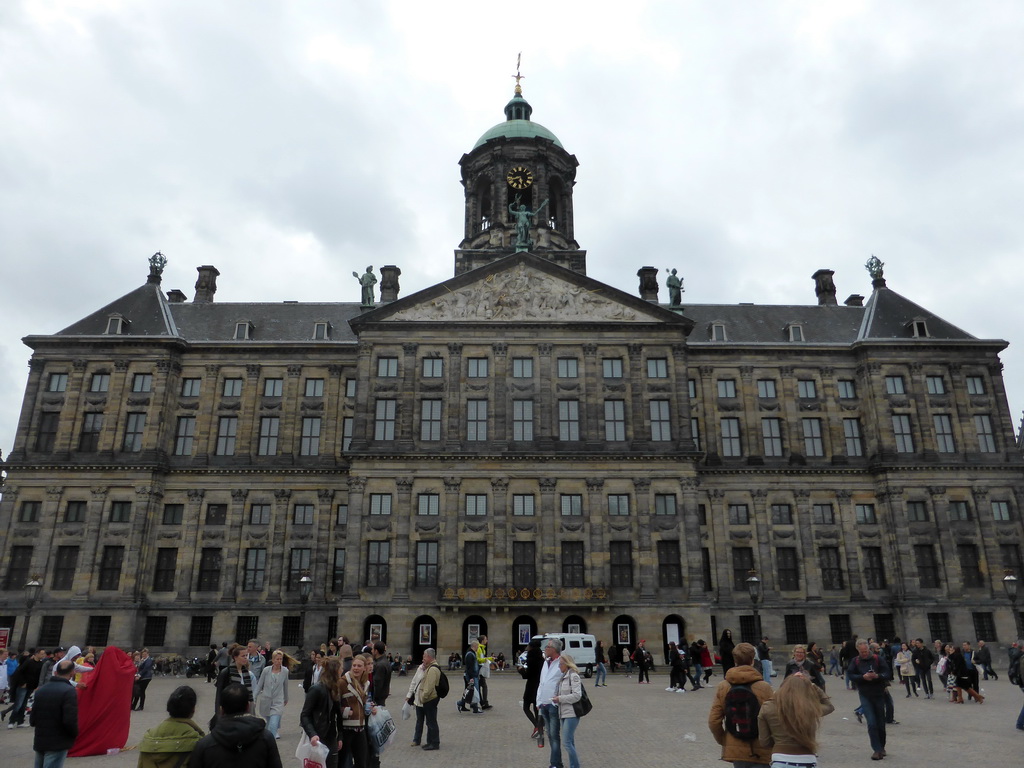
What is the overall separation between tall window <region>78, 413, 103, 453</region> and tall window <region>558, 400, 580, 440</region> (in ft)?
97.6

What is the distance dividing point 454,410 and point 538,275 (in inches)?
404

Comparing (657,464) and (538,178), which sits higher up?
(538,178)

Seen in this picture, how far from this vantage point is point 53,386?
49.5 metres

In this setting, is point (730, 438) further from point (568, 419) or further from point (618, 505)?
point (568, 419)

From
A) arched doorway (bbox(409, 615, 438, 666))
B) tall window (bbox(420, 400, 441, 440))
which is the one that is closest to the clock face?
tall window (bbox(420, 400, 441, 440))

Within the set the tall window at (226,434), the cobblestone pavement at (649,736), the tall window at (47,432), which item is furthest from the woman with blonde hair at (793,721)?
the tall window at (47,432)

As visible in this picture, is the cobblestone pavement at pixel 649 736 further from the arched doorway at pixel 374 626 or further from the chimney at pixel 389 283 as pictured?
the chimney at pixel 389 283

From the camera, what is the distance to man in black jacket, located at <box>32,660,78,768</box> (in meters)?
10.1

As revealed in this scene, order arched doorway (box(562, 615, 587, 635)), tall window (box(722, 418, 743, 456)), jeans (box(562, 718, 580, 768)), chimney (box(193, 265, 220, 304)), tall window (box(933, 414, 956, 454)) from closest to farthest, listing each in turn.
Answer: jeans (box(562, 718, 580, 768))
arched doorway (box(562, 615, 587, 635))
tall window (box(933, 414, 956, 454))
tall window (box(722, 418, 743, 456))
chimney (box(193, 265, 220, 304))

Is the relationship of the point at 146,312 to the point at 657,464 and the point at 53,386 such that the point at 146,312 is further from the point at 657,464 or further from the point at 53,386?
the point at 657,464

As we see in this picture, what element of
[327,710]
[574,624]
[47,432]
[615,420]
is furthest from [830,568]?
[47,432]

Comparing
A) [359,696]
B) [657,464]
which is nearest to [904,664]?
[657,464]

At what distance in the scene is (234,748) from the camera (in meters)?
6.16

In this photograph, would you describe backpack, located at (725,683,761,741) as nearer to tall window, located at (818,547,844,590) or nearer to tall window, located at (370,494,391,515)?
tall window, located at (370,494,391,515)
